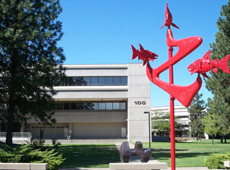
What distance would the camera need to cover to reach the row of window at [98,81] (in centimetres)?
4825

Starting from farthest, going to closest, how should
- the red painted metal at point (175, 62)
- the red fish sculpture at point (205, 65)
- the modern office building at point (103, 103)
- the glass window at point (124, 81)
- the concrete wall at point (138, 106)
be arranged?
Answer: 1. the glass window at point (124, 81)
2. the modern office building at point (103, 103)
3. the concrete wall at point (138, 106)
4. the red painted metal at point (175, 62)
5. the red fish sculpture at point (205, 65)

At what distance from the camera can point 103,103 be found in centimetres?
5122

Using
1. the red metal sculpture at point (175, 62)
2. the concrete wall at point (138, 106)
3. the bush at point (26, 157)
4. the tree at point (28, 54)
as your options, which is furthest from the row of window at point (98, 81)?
the red metal sculpture at point (175, 62)

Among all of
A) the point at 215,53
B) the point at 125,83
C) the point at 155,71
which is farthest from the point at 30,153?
the point at 125,83

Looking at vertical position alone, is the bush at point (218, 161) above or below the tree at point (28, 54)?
below

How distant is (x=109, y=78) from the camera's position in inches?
1911

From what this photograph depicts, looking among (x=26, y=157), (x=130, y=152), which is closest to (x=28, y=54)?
(x=26, y=157)

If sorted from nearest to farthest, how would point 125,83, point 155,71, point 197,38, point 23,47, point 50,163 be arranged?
point 197,38, point 155,71, point 50,163, point 23,47, point 125,83

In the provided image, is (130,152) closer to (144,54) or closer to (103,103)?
(144,54)

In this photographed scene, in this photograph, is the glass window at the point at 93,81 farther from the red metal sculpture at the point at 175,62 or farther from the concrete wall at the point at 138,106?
the red metal sculpture at the point at 175,62

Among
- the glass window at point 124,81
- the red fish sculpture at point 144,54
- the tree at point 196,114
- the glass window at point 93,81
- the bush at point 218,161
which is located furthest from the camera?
the tree at point 196,114

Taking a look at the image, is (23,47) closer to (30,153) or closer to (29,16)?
(29,16)

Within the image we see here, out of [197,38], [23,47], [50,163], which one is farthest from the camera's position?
[23,47]

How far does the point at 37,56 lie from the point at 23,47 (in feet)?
8.46
